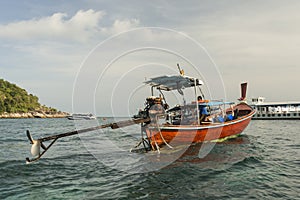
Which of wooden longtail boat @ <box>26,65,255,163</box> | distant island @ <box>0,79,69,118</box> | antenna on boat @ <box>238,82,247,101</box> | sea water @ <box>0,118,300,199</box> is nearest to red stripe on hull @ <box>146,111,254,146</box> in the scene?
wooden longtail boat @ <box>26,65,255,163</box>

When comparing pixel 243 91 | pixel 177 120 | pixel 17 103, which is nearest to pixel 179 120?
pixel 177 120

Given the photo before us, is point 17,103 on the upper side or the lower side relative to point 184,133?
upper

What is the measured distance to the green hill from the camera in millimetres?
122062

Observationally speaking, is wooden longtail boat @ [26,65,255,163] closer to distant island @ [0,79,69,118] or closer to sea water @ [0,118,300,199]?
sea water @ [0,118,300,199]

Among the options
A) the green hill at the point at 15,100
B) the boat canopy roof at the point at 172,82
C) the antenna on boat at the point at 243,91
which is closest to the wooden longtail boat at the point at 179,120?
the boat canopy roof at the point at 172,82

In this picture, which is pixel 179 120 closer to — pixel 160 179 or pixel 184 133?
pixel 184 133

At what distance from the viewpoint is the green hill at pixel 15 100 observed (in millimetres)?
122062

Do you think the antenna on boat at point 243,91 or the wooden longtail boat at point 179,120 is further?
the antenna on boat at point 243,91

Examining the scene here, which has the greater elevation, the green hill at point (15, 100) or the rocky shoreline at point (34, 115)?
the green hill at point (15, 100)

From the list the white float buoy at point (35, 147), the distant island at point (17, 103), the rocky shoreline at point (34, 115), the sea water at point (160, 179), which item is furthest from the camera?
the distant island at point (17, 103)

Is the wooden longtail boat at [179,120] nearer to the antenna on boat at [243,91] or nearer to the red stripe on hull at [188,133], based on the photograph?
the red stripe on hull at [188,133]

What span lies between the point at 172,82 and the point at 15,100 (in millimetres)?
132688

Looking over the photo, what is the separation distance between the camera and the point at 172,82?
1571 centimetres

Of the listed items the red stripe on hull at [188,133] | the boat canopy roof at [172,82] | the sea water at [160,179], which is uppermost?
the boat canopy roof at [172,82]
